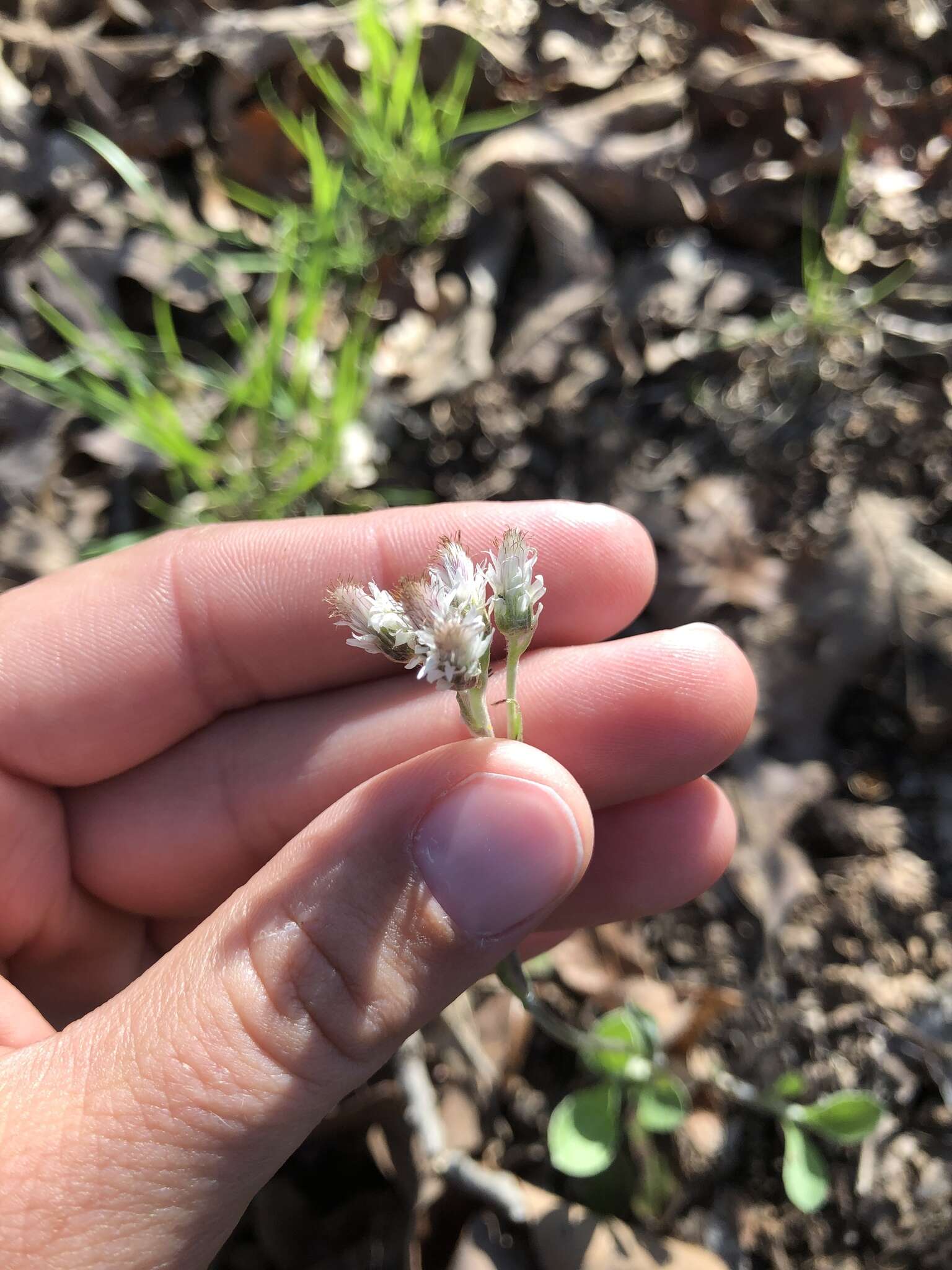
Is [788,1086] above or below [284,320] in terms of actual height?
below

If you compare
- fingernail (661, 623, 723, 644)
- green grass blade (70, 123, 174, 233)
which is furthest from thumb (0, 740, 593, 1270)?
green grass blade (70, 123, 174, 233)

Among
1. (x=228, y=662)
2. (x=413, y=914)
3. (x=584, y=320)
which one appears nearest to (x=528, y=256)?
(x=584, y=320)

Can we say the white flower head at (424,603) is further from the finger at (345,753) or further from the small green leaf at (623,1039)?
the small green leaf at (623,1039)

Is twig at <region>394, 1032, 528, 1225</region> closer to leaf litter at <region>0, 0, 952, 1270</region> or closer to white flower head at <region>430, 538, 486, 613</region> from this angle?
leaf litter at <region>0, 0, 952, 1270</region>

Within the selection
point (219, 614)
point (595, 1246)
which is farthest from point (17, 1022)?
point (595, 1246)

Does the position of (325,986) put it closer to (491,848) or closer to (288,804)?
(491,848)

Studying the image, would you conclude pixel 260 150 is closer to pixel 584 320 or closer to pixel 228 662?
pixel 584 320
